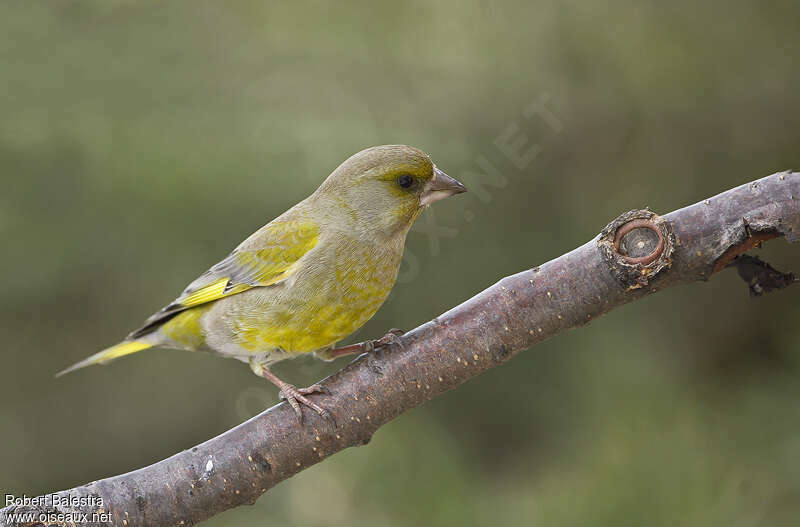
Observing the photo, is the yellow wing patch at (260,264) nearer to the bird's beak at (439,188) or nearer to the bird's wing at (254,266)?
the bird's wing at (254,266)

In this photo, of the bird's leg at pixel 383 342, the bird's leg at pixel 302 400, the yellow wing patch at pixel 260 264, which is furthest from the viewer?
the yellow wing patch at pixel 260 264

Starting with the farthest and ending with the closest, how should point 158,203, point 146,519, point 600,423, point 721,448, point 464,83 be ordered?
point 464,83 → point 158,203 → point 600,423 → point 721,448 → point 146,519

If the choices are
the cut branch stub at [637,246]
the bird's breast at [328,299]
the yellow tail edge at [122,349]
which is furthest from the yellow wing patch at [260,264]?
the cut branch stub at [637,246]

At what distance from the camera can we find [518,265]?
3881mm

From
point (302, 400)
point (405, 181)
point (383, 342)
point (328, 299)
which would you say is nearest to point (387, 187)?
point (405, 181)

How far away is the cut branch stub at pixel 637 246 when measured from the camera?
2.46 meters

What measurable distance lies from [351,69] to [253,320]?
1.59m

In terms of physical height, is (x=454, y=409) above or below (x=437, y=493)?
above

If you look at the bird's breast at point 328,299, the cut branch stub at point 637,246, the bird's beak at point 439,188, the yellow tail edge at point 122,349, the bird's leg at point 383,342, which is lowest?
the yellow tail edge at point 122,349

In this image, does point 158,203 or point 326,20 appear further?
point 326,20

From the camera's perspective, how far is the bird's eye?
3.14 metres

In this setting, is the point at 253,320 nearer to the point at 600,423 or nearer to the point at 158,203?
the point at 158,203

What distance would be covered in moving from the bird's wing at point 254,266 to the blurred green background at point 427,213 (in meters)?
0.31

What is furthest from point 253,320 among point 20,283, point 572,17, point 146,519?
point 572,17
